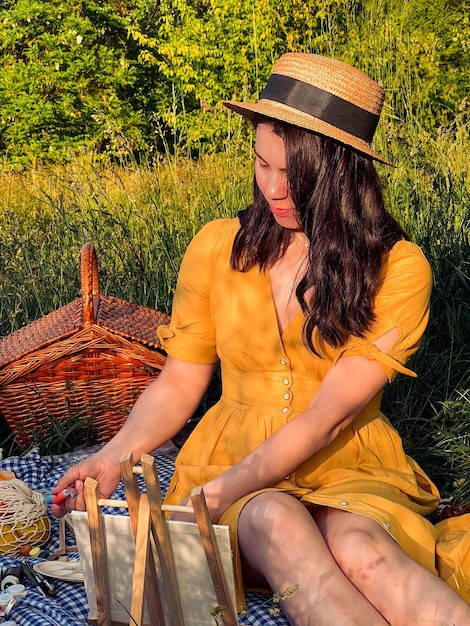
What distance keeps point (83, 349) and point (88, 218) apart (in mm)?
1363

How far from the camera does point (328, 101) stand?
2350 mm

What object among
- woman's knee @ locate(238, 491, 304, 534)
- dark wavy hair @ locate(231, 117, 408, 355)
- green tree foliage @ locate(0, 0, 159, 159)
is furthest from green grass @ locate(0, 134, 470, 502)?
green tree foliage @ locate(0, 0, 159, 159)

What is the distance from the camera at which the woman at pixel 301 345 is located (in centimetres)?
220

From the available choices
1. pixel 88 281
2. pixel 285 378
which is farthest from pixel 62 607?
pixel 88 281

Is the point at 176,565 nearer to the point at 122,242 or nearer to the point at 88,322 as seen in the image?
the point at 88,322

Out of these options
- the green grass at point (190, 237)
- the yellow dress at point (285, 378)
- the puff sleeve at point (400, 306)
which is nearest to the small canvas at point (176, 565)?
the yellow dress at point (285, 378)

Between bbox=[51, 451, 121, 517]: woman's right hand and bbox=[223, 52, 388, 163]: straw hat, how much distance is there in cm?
93

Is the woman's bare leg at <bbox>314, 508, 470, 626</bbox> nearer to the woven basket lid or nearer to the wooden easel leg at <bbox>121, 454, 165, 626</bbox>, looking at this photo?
the wooden easel leg at <bbox>121, 454, 165, 626</bbox>

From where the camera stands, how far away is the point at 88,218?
15.2 ft

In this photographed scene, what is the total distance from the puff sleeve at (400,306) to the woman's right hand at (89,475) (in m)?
0.63

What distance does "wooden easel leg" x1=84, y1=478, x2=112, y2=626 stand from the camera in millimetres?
1835

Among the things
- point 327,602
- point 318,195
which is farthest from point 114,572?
point 318,195

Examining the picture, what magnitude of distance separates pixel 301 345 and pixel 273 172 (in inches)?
A: 17.4

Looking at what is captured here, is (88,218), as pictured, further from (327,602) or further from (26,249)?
(327,602)
